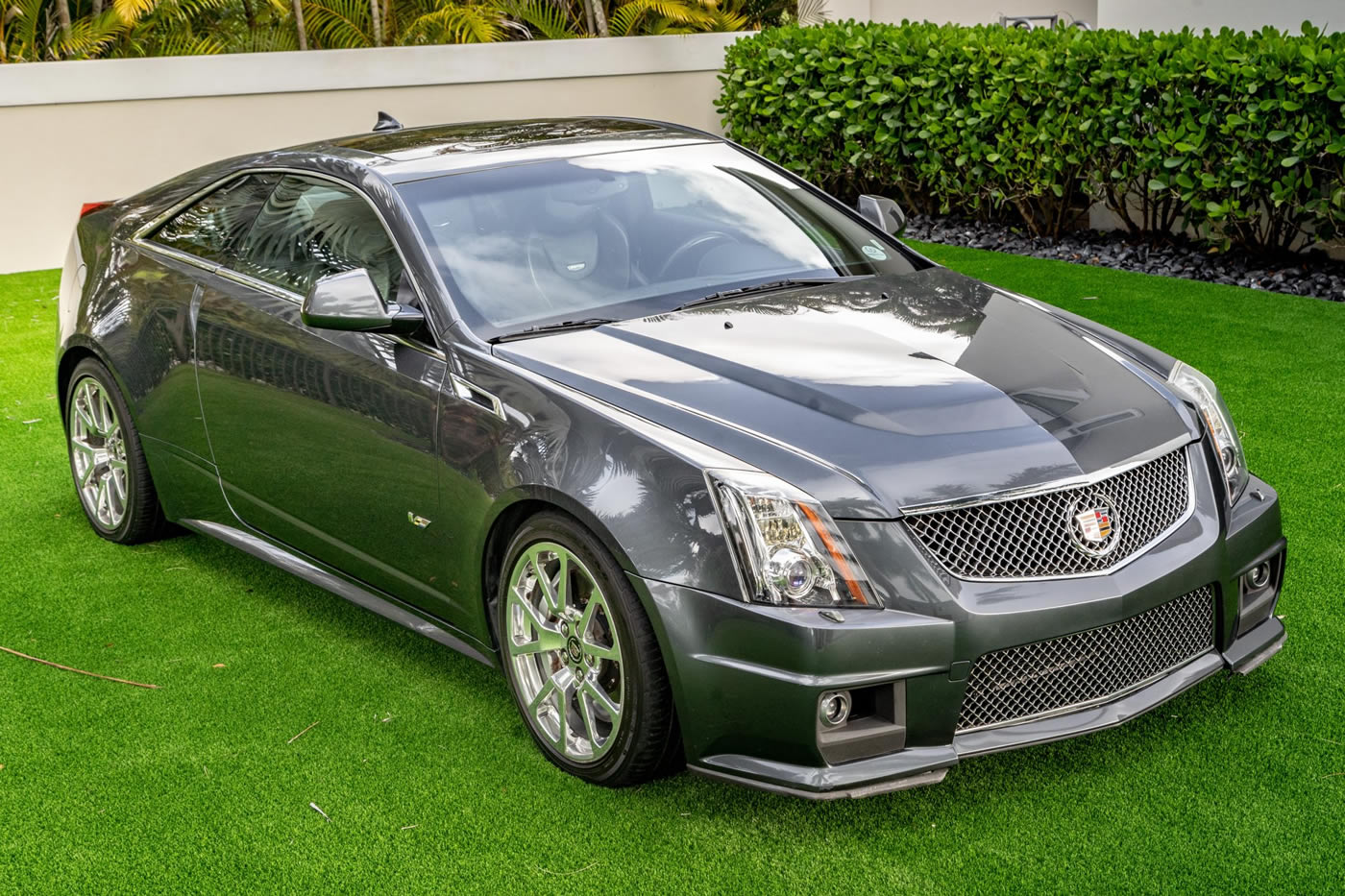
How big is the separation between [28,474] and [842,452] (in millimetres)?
4758

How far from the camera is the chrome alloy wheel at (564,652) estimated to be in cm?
360

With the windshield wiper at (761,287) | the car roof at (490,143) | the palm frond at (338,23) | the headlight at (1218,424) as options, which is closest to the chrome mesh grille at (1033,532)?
the headlight at (1218,424)

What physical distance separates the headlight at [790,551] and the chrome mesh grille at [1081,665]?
1.19 ft

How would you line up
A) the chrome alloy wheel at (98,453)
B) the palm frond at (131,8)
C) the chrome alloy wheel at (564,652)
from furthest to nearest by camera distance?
the palm frond at (131,8)
the chrome alloy wheel at (98,453)
the chrome alloy wheel at (564,652)

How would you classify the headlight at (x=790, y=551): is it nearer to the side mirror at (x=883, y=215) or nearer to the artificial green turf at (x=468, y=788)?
the artificial green turf at (x=468, y=788)

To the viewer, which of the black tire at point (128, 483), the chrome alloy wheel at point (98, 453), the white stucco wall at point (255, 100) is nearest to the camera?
the black tire at point (128, 483)

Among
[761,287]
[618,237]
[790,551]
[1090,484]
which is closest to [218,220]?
[618,237]

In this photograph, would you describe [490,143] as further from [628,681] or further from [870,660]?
[870,660]

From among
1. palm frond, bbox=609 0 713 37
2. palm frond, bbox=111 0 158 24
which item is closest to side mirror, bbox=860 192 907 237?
palm frond, bbox=111 0 158 24

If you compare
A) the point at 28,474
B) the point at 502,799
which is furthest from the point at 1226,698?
the point at 28,474

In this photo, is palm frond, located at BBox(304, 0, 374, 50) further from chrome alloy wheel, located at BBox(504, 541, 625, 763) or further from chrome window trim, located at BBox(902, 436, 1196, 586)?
chrome window trim, located at BBox(902, 436, 1196, 586)

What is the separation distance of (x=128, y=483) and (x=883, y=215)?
3.06 meters

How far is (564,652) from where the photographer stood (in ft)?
12.3

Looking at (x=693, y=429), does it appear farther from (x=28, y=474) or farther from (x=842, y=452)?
(x=28, y=474)
